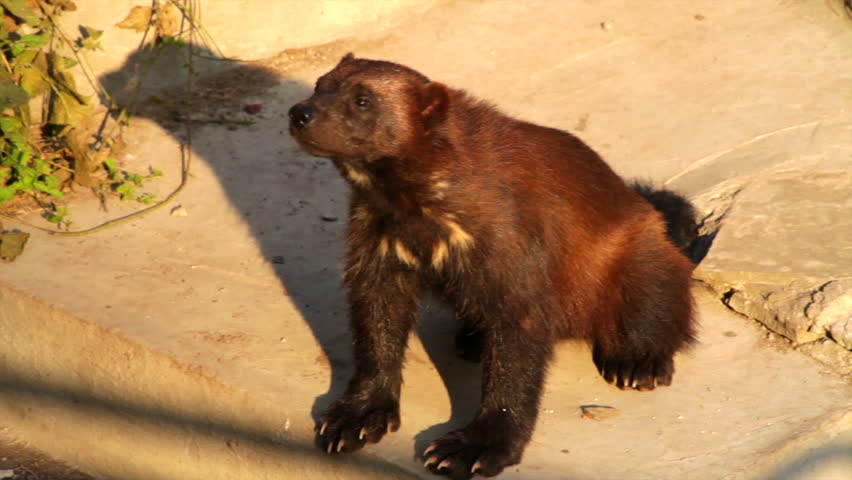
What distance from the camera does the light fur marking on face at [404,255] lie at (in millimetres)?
3588

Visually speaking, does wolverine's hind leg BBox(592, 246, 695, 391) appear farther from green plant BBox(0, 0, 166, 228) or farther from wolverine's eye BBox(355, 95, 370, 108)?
green plant BBox(0, 0, 166, 228)

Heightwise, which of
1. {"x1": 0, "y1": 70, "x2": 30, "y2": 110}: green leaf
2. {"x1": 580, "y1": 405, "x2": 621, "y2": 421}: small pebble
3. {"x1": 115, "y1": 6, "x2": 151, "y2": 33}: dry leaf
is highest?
{"x1": 0, "y1": 70, "x2": 30, "y2": 110}: green leaf

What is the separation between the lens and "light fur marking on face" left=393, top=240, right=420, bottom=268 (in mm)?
3588

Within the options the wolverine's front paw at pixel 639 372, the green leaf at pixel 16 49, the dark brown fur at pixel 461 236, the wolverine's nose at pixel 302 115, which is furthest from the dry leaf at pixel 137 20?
the wolverine's front paw at pixel 639 372

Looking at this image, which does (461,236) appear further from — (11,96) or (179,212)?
(11,96)

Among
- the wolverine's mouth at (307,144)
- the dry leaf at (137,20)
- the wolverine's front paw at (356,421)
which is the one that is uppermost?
the wolverine's mouth at (307,144)

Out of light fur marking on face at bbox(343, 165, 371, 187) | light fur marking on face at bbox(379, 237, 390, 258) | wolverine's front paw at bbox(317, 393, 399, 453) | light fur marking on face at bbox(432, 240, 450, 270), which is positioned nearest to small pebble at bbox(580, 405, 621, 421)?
wolverine's front paw at bbox(317, 393, 399, 453)

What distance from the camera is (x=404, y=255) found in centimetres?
361

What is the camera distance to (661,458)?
11.9 feet

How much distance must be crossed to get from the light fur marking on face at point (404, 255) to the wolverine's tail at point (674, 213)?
1.39m

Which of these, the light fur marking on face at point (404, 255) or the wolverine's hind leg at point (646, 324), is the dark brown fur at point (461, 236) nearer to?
the light fur marking on face at point (404, 255)

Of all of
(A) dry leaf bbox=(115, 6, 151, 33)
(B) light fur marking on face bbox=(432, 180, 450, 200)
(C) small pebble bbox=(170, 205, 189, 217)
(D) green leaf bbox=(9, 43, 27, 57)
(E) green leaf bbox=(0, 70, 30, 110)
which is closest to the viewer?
(B) light fur marking on face bbox=(432, 180, 450, 200)

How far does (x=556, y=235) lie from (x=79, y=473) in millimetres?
2219

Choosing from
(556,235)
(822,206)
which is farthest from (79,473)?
(822,206)
